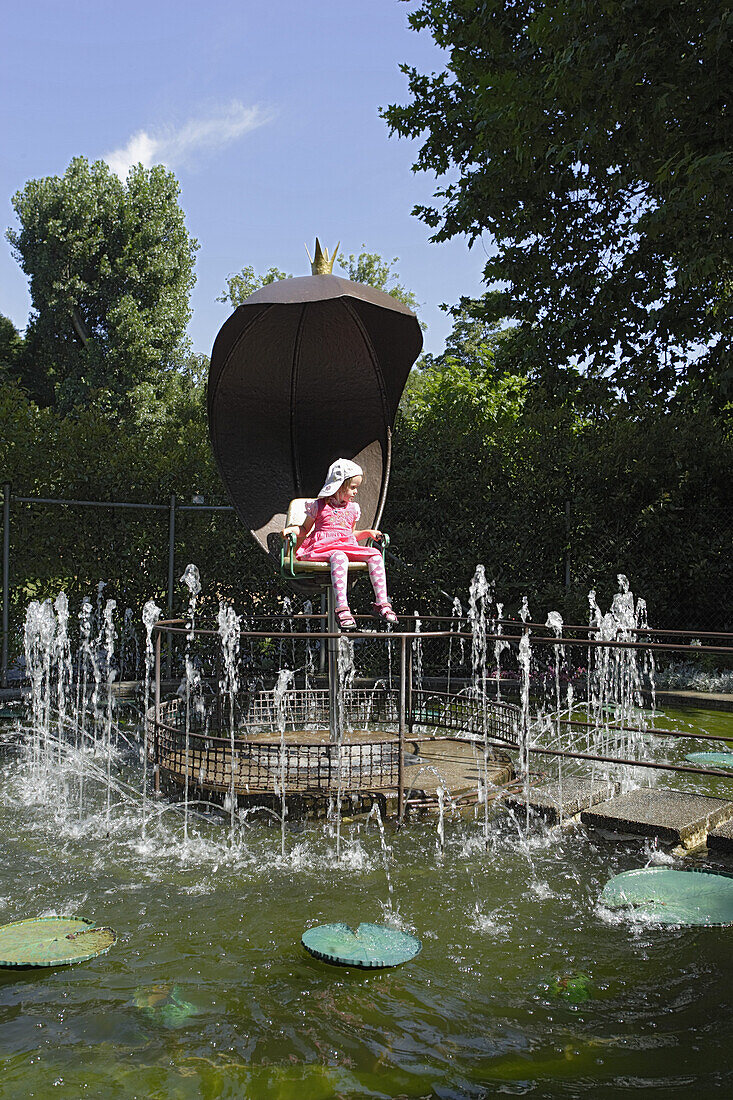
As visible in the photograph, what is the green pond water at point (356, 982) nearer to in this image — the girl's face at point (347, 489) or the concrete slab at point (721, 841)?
Result: the concrete slab at point (721, 841)

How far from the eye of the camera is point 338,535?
5.50 m

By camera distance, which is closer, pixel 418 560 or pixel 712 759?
pixel 712 759

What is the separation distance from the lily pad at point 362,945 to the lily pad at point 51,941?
2.50 feet

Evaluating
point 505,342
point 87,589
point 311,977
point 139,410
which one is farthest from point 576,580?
point 139,410

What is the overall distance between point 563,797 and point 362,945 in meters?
2.07

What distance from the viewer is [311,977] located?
271 cm

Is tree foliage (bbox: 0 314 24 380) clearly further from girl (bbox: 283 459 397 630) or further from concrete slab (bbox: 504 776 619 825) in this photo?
concrete slab (bbox: 504 776 619 825)

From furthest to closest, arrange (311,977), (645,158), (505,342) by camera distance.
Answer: (505,342) < (645,158) < (311,977)

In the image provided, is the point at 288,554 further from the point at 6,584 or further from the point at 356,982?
the point at 6,584

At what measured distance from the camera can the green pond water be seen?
2.16 m

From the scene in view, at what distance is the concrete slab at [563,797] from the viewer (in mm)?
4398

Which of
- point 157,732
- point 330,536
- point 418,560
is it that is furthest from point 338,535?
point 418,560

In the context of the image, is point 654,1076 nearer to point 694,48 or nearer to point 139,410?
point 694,48

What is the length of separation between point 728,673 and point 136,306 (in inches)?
744
